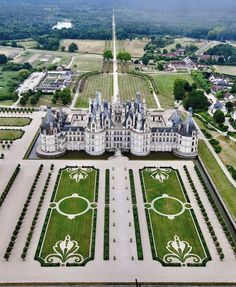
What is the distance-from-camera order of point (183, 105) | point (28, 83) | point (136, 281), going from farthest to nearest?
point (28, 83)
point (183, 105)
point (136, 281)

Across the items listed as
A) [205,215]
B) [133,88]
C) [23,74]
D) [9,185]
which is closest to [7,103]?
[23,74]

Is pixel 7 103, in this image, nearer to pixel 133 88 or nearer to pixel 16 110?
pixel 16 110

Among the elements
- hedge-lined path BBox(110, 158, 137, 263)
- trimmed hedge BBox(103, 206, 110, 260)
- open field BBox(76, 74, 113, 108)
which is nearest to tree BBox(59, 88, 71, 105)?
open field BBox(76, 74, 113, 108)

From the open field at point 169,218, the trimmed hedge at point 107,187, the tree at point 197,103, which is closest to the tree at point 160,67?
the tree at point 197,103

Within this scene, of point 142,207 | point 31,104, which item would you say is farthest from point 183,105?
point 142,207

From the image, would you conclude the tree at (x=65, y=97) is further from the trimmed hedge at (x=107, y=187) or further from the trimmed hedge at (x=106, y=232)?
the trimmed hedge at (x=106, y=232)

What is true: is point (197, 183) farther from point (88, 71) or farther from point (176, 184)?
point (88, 71)

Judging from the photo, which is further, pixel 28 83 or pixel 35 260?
pixel 28 83
